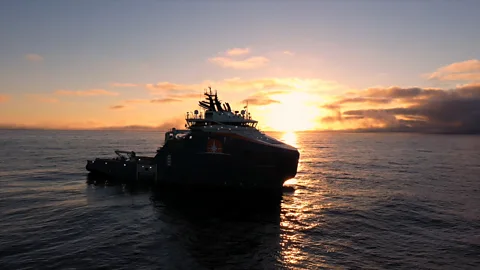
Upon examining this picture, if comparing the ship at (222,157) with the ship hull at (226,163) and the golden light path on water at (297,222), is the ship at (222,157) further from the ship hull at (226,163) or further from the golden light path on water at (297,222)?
the golden light path on water at (297,222)

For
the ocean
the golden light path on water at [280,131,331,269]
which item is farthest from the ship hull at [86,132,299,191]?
the golden light path on water at [280,131,331,269]

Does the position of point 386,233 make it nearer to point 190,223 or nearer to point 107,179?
point 190,223

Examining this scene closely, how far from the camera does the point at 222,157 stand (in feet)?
127

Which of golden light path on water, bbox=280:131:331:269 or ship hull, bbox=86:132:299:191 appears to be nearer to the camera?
golden light path on water, bbox=280:131:331:269

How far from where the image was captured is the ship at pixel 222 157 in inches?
1501

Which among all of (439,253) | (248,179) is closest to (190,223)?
(248,179)

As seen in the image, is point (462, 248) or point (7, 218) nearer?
point (462, 248)

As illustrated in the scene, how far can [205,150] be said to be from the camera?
3956 cm

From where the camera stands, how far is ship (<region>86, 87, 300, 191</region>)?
38.1m

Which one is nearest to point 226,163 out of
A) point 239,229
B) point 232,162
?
point 232,162

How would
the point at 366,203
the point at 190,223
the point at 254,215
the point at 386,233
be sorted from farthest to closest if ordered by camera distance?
the point at 366,203, the point at 254,215, the point at 190,223, the point at 386,233

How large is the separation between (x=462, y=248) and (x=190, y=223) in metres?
23.6

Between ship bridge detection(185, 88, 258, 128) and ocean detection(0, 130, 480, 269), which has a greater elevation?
ship bridge detection(185, 88, 258, 128)

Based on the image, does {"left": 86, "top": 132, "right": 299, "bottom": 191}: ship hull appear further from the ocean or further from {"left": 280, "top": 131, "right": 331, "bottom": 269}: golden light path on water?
{"left": 280, "top": 131, "right": 331, "bottom": 269}: golden light path on water
